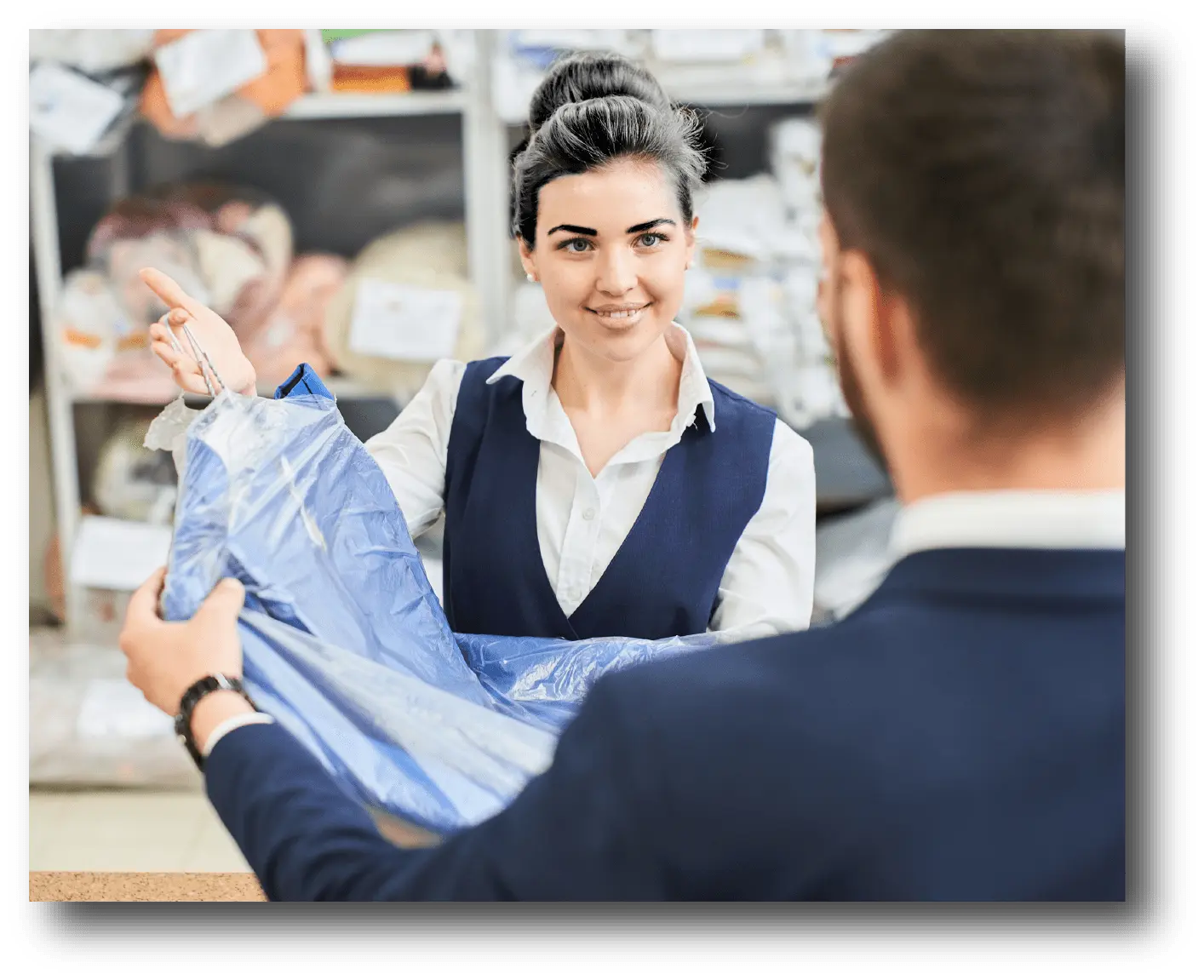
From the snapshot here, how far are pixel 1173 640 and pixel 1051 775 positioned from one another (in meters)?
0.53

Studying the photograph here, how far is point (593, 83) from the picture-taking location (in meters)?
1.43

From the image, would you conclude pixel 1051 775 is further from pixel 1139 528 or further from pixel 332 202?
pixel 332 202

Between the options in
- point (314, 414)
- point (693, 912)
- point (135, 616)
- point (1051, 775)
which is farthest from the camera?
point (314, 414)

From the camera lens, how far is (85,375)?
270 cm

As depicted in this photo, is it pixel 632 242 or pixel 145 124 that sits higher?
pixel 145 124

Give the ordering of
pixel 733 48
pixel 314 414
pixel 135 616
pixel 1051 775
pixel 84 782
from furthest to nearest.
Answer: pixel 733 48
pixel 84 782
pixel 314 414
pixel 135 616
pixel 1051 775

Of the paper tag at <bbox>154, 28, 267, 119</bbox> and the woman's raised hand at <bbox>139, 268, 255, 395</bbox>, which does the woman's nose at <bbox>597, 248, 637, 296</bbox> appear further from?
the paper tag at <bbox>154, 28, 267, 119</bbox>

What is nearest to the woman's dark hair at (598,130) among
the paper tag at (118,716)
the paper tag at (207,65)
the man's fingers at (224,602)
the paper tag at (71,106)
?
the man's fingers at (224,602)

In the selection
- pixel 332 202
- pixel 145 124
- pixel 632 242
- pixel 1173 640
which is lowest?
pixel 1173 640

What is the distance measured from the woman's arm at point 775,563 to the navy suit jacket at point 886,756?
0.68 m

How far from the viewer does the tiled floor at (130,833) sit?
68.7 inches

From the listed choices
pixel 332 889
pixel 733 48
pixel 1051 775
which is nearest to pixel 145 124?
pixel 733 48

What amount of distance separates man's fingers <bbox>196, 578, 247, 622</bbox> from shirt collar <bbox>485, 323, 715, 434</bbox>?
512 millimetres

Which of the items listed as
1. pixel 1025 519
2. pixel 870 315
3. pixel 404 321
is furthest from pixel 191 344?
pixel 404 321
